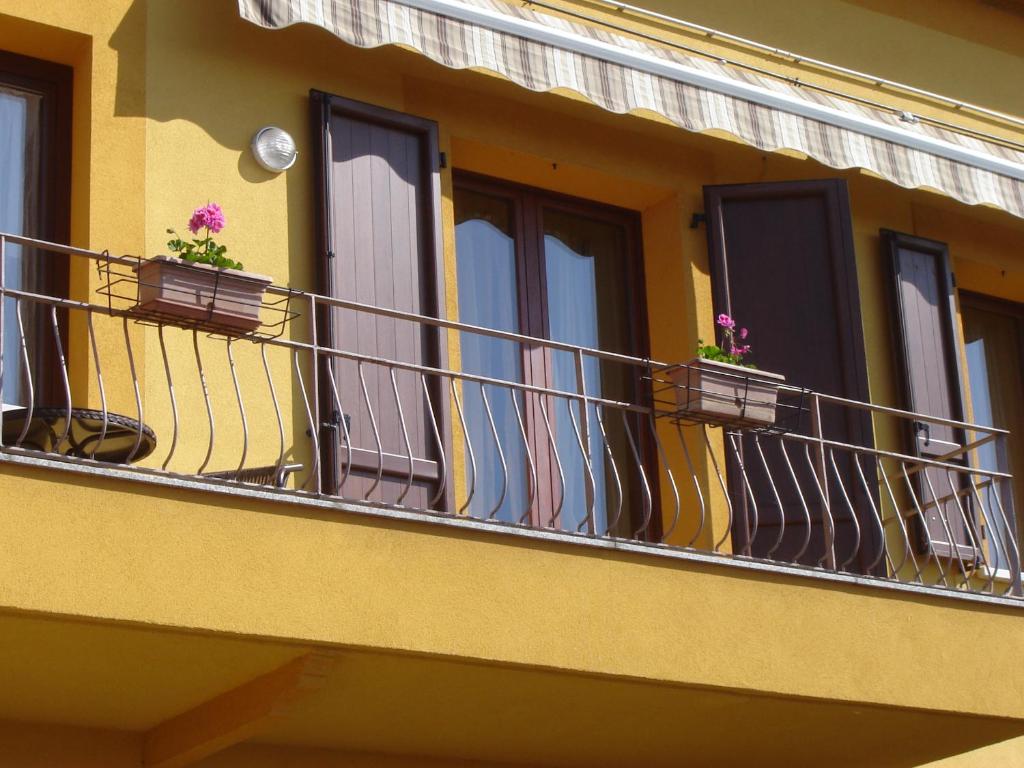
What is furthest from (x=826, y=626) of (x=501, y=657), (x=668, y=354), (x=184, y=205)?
(x=184, y=205)

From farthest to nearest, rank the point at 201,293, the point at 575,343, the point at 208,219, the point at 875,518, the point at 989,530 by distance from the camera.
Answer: the point at 575,343, the point at 875,518, the point at 989,530, the point at 208,219, the point at 201,293

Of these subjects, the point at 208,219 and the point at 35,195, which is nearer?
the point at 208,219

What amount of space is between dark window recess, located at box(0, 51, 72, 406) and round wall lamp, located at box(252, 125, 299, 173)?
892 millimetres

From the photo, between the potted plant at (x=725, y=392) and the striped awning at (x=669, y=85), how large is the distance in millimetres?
1674

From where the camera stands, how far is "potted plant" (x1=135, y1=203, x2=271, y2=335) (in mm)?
6676

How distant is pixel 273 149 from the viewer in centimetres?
866

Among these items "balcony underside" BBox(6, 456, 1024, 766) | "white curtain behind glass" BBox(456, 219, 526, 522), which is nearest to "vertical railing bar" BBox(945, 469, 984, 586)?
"balcony underside" BBox(6, 456, 1024, 766)

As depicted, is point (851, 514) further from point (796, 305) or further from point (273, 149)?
point (273, 149)

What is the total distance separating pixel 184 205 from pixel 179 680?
7.98 feet

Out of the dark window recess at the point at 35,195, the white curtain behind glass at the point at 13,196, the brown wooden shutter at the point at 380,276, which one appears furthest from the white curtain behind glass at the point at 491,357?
the white curtain behind glass at the point at 13,196

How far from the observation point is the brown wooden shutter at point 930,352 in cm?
1027

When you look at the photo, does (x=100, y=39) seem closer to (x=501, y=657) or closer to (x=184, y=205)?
(x=184, y=205)

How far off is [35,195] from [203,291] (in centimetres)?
198

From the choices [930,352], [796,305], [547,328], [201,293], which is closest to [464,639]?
[201,293]
